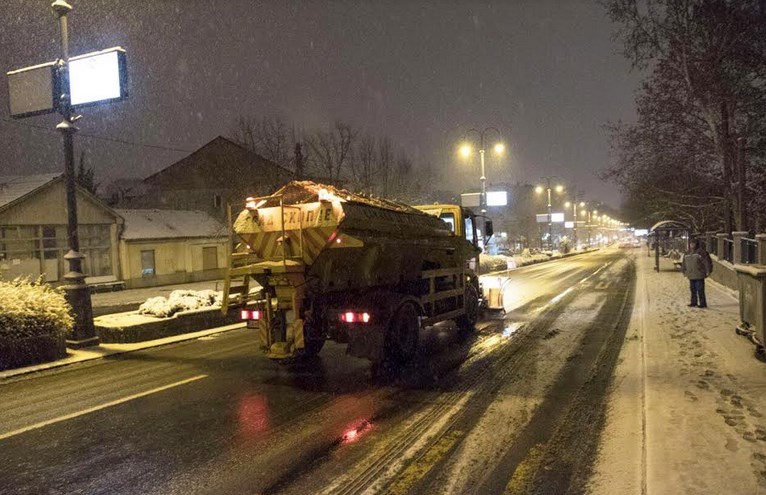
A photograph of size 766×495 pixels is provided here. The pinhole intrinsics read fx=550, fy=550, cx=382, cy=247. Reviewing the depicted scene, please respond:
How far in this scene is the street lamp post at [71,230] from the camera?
11.2 m

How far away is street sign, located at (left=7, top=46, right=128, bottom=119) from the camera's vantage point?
11500 mm

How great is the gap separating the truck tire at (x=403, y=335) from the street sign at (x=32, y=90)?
8795mm

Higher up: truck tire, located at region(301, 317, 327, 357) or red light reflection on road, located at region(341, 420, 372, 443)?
truck tire, located at region(301, 317, 327, 357)

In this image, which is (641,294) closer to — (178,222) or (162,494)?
(162,494)

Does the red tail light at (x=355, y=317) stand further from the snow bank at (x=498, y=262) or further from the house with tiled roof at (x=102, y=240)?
the snow bank at (x=498, y=262)

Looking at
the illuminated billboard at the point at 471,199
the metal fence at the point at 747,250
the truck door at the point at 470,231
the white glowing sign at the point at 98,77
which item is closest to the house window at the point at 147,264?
the illuminated billboard at the point at 471,199

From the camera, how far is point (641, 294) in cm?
1923

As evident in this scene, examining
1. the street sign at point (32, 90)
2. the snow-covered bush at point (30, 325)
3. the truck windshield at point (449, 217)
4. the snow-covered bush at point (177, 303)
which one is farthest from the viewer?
the snow-covered bush at point (177, 303)

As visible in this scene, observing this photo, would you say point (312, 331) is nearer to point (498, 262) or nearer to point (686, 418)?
point (686, 418)

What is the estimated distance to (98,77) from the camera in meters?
11.6

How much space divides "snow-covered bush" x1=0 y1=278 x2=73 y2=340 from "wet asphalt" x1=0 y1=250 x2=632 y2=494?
1080 mm

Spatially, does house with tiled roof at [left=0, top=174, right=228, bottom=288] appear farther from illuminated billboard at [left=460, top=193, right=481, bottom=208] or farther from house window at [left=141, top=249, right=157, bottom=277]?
illuminated billboard at [left=460, top=193, right=481, bottom=208]

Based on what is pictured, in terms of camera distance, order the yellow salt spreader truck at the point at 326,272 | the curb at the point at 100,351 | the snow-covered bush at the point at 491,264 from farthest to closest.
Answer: the snow-covered bush at the point at 491,264 → the curb at the point at 100,351 → the yellow salt spreader truck at the point at 326,272

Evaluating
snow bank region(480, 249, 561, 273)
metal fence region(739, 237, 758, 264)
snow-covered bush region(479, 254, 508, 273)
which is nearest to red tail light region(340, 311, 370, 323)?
metal fence region(739, 237, 758, 264)
